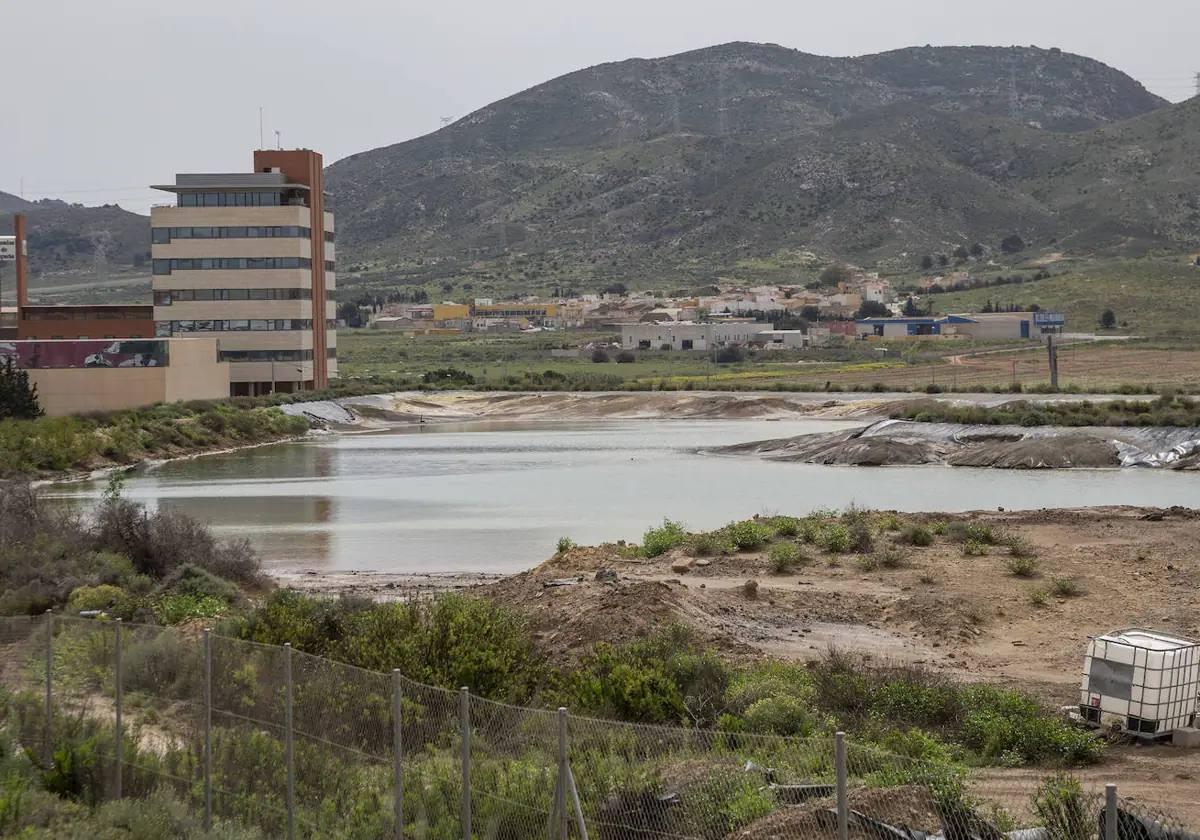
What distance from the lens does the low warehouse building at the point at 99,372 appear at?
73.8 meters

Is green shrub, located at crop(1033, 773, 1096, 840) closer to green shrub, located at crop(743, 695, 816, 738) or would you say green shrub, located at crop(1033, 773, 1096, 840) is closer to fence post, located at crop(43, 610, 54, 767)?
green shrub, located at crop(743, 695, 816, 738)

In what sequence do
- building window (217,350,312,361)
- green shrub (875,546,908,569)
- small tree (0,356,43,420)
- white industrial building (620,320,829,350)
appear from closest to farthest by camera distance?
green shrub (875,546,908,569) → small tree (0,356,43,420) → building window (217,350,312,361) → white industrial building (620,320,829,350)

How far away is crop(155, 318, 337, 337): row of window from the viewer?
307 feet

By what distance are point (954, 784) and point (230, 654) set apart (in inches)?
269

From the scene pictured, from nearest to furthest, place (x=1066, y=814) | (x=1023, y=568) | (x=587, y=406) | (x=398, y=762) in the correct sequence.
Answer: (x=1066, y=814) → (x=398, y=762) → (x=1023, y=568) → (x=587, y=406)

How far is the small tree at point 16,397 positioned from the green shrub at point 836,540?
46.2 m

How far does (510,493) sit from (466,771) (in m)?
39.4

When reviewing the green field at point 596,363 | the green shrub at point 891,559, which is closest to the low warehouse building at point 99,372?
the green field at point 596,363

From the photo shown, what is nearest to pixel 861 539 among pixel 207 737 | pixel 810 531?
pixel 810 531

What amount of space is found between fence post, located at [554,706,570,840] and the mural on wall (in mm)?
69345

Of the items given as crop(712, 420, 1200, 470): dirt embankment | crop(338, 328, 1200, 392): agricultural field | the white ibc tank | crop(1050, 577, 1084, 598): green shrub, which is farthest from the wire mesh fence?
crop(338, 328, 1200, 392): agricultural field

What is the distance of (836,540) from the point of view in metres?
31.0

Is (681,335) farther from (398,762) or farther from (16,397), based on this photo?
(398,762)

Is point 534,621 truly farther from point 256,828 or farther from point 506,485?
point 506,485
